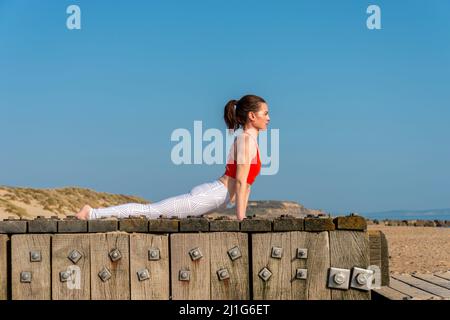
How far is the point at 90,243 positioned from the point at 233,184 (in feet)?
5.33

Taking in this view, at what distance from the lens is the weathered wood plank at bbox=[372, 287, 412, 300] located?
6.48 m

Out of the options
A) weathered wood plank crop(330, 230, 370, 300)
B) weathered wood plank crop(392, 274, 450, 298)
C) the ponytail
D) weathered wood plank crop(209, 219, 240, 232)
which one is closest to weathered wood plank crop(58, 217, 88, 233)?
weathered wood plank crop(209, 219, 240, 232)

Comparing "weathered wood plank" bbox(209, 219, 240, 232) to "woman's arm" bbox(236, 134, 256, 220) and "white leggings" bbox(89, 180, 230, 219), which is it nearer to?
"woman's arm" bbox(236, 134, 256, 220)

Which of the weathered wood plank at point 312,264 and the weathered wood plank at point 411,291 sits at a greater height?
the weathered wood plank at point 312,264

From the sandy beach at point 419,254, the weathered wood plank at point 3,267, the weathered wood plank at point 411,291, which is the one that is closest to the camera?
the weathered wood plank at point 3,267

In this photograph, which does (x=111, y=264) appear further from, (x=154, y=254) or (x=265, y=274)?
(x=265, y=274)

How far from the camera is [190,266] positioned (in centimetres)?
618

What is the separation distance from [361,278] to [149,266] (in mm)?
1772

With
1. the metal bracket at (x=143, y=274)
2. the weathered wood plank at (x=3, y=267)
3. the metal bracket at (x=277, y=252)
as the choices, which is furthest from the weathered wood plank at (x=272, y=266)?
the weathered wood plank at (x=3, y=267)

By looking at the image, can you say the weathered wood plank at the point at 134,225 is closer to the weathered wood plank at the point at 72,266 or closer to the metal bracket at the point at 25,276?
the weathered wood plank at the point at 72,266

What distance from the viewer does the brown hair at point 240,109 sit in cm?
721

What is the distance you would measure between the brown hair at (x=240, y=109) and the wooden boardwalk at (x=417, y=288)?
2.07 m
